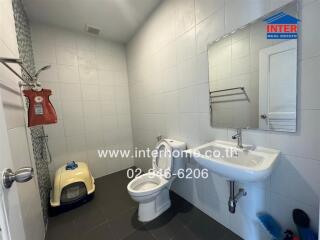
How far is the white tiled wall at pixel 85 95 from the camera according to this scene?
2.16 m

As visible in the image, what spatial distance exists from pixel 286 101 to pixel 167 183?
1267 millimetres

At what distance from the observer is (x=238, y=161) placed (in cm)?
117

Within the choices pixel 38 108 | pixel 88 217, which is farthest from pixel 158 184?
pixel 38 108

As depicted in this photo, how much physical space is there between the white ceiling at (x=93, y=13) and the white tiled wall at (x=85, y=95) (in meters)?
0.21

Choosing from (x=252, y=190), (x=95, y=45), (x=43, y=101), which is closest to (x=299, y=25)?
(x=252, y=190)

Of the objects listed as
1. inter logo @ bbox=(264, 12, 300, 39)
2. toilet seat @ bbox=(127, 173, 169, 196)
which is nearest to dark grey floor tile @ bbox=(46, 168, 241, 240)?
toilet seat @ bbox=(127, 173, 169, 196)

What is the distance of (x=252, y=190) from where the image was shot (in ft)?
3.97

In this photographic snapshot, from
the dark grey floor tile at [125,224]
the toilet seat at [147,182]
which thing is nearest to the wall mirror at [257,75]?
the toilet seat at [147,182]

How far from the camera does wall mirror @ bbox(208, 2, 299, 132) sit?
96 cm

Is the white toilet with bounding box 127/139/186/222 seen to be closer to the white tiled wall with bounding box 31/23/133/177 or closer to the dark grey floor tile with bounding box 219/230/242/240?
the dark grey floor tile with bounding box 219/230/242/240

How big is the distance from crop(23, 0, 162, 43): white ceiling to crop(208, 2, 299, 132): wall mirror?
1.17m

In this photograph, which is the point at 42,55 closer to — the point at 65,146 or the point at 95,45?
the point at 95,45

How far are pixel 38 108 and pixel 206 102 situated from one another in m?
1.47

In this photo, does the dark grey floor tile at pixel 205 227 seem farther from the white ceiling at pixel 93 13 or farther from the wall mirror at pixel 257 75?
the white ceiling at pixel 93 13
